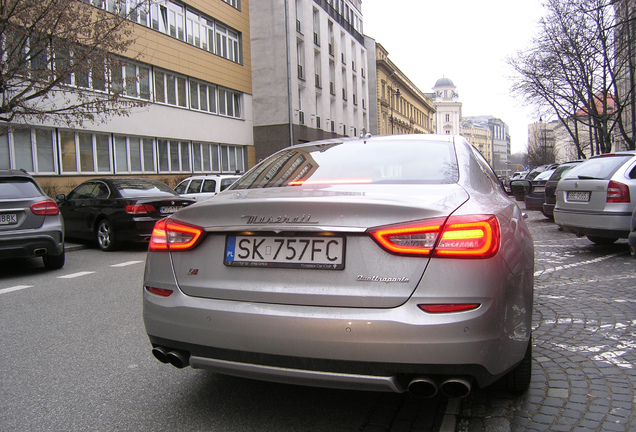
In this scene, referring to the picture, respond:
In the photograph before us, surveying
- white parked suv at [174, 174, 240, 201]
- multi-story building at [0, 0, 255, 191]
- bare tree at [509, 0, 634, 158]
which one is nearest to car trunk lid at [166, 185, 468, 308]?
white parked suv at [174, 174, 240, 201]

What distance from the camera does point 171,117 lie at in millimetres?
25406

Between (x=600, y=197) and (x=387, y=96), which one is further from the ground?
(x=387, y=96)

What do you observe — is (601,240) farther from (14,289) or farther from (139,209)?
(14,289)

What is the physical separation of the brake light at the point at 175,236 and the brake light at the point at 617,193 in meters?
7.75

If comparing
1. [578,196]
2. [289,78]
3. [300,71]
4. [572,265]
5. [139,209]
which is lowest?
[572,265]

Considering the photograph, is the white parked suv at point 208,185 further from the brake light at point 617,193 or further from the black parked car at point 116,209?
the brake light at point 617,193

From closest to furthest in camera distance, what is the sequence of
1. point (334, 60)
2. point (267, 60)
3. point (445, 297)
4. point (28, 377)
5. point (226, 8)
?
point (445, 297) < point (28, 377) < point (226, 8) < point (267, 60) < point (334, 60)

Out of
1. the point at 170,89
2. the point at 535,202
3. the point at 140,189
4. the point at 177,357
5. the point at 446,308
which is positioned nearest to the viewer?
the point at 446,308

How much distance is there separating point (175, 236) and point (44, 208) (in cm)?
629

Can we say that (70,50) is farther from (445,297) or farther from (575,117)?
(575,117)

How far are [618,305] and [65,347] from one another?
5050mm

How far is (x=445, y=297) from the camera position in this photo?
2254 millimetres

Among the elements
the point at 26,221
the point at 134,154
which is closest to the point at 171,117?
the point at 134,154

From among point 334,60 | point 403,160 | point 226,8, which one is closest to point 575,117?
point 334,60
